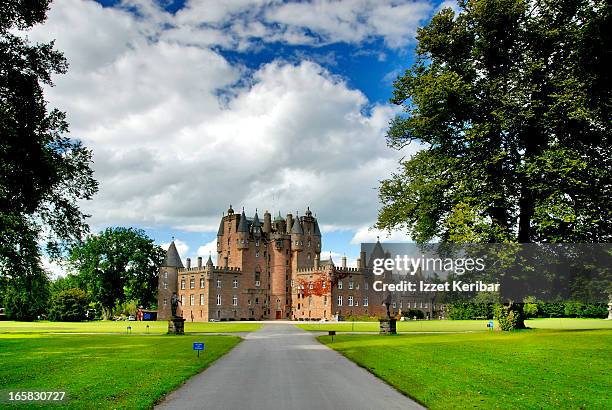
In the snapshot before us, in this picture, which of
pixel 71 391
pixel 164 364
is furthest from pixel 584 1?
pixel 71 391

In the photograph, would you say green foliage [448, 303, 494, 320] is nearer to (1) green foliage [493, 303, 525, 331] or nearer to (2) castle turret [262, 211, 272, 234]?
(2) castle turret [262, 211, 272, 234]

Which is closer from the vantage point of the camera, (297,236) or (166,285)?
(166,285)

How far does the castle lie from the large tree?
6457 centimetres

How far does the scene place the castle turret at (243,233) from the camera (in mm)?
109812

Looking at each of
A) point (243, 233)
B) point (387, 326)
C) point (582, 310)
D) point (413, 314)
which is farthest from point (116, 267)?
point (582, 310)

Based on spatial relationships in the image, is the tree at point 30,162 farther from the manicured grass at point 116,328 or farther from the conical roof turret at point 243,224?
the conical roof turret at point 243,224

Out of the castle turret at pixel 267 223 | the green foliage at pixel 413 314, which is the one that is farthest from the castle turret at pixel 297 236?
the green foliage at pixel 413 314

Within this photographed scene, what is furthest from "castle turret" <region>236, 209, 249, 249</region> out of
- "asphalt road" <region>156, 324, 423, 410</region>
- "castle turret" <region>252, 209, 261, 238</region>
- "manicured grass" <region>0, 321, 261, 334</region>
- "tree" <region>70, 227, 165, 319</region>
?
"asphalt road" <region>156, 324, 423, 410</region>

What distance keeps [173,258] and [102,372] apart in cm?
9048

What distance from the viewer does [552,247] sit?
34.3 metres

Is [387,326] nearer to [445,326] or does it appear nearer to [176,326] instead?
[176,326]

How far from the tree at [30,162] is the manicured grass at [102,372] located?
4814 mm

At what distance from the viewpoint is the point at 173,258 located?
350ft

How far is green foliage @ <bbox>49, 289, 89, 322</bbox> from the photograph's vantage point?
302 ft
